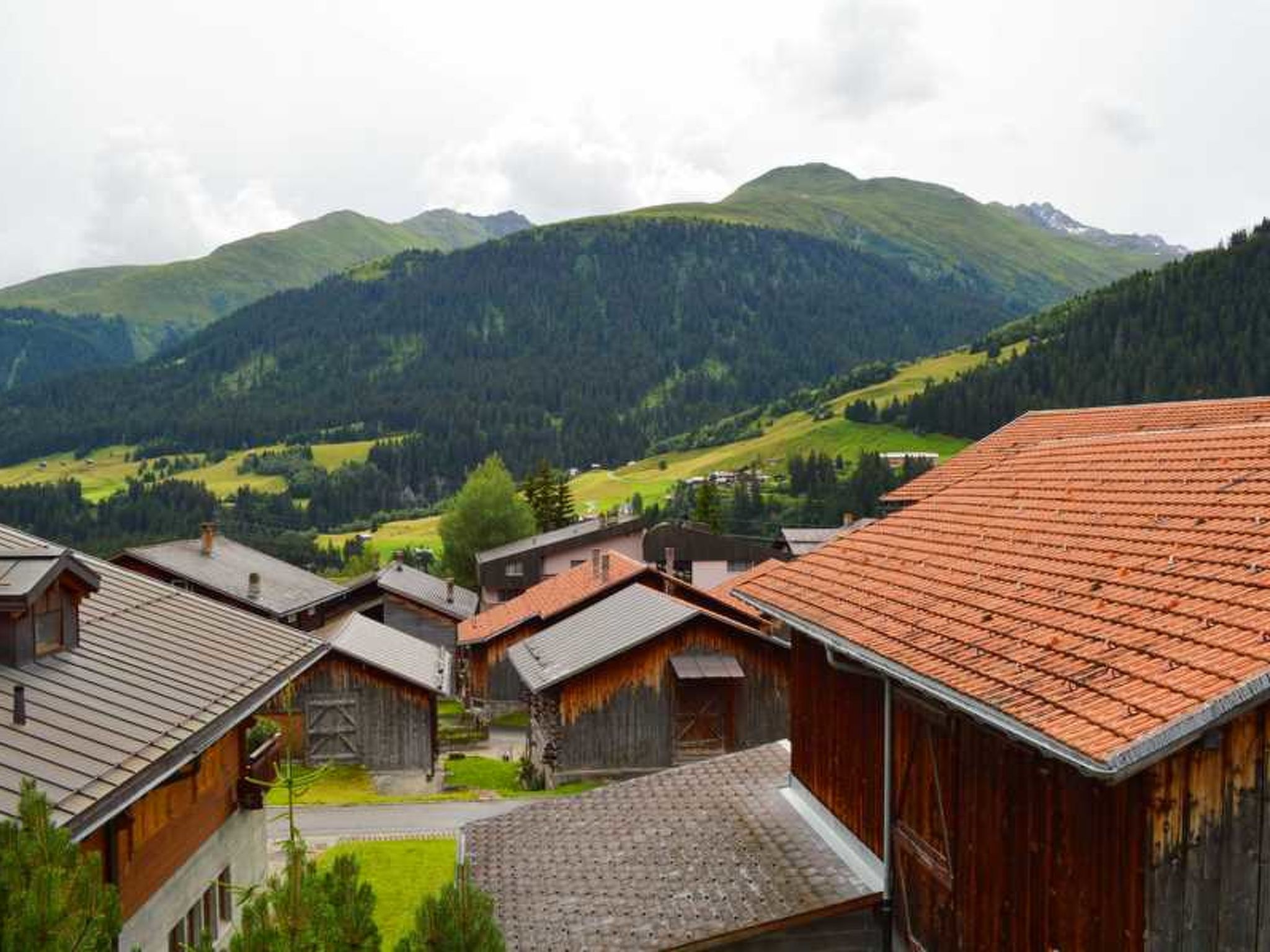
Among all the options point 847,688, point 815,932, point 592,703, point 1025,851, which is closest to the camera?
point 1025,851

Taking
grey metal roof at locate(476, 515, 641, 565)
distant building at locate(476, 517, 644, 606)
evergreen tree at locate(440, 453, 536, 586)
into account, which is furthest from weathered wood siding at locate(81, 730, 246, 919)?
evergreen tree at locate(440, 453, 536, 586)

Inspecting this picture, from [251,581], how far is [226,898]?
3710cm

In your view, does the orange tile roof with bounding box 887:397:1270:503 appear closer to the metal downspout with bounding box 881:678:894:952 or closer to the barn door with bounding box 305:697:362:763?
the metal downspout with bounding box 881:678:894:952

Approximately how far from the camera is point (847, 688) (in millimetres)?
13484

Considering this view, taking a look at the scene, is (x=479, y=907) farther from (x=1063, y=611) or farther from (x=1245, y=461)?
(x=1245, y=461)

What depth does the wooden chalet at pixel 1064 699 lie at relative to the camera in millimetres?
6918

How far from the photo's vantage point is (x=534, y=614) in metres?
50.2

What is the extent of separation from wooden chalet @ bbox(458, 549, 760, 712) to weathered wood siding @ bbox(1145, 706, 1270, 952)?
3743cm

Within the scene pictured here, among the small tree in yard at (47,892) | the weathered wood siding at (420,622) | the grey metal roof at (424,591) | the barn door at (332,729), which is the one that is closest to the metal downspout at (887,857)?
the small tree in yard at (47,892)

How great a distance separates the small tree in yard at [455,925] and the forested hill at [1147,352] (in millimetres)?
125103

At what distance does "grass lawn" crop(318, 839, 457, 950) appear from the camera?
69.4 feet

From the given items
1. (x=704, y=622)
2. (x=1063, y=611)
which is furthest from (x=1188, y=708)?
(x=704, y=622)

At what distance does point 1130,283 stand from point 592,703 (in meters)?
138

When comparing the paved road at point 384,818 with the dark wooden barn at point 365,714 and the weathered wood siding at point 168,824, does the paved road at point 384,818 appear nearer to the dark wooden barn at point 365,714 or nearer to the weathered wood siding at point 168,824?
the dark wooden barn at point 365,714
